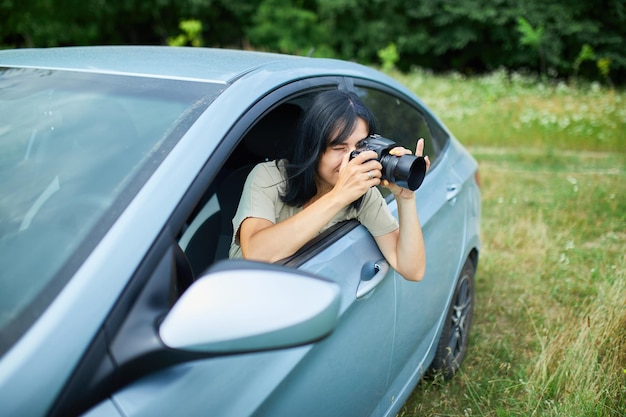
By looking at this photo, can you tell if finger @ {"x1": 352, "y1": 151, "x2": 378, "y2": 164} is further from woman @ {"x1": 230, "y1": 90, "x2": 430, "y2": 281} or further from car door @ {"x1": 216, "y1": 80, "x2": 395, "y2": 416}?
car door @ {"x1": 216, "y1": 80, "x2": 395, "y2": 416}

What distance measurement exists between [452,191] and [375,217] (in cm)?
81

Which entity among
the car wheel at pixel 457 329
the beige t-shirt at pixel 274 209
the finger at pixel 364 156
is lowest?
the car wheel at pixel 457 329

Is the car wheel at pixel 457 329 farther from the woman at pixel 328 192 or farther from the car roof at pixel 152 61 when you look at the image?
the car roof at pixel 152 61

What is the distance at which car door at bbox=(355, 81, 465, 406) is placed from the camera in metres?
1.86

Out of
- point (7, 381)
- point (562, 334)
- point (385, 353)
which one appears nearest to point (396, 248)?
point (385, 353)

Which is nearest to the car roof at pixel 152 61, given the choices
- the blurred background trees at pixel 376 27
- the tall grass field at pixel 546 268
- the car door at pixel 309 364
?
the car door at pixel 309 364

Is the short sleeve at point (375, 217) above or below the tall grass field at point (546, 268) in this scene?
above

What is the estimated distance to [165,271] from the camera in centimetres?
106

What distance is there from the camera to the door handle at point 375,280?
59.7 inches

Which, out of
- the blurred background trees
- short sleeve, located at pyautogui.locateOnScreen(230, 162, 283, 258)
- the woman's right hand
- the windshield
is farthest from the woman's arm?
the blurred background trees

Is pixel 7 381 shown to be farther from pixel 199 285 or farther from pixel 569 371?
pixel 569 371

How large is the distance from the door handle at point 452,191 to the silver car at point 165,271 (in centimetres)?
29

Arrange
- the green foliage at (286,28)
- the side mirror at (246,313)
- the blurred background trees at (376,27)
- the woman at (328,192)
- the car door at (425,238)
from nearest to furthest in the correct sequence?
the side mirror at (246,313)
the woman at (328,192)
the car door at (425,238)
the blurred background trees at (376,27)
the green foliage at (286,28)

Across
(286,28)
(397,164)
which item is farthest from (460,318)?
(286,28)
